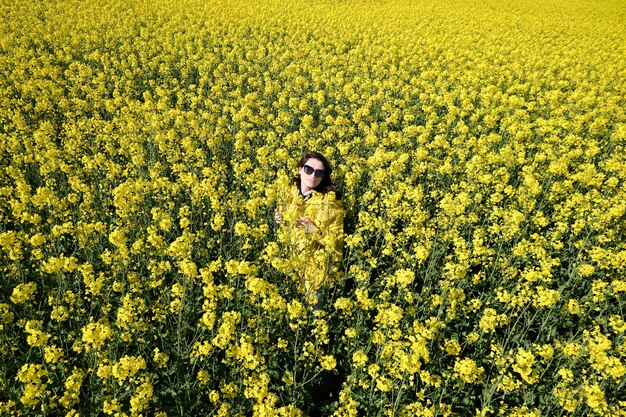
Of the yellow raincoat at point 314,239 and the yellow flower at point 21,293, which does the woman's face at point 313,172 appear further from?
the yellow flower at point 21,293

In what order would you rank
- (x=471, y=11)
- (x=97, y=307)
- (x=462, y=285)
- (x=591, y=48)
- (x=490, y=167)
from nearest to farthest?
(x=97, y=307) < (x=462, y=285) < (x=490, y=167) < (x=591, y=48) < (x=471, y=11)

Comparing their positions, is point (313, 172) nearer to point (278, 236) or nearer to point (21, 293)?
point (278, 236)

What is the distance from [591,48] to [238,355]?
68.0 ft

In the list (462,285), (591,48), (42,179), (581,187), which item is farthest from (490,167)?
(591,48)

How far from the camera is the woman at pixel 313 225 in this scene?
417cm

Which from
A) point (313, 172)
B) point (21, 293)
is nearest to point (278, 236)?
point (313, 172)

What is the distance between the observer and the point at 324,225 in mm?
4609

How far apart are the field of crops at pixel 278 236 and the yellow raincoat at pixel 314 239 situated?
220 mm

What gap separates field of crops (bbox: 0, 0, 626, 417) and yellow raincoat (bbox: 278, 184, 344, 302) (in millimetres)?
220

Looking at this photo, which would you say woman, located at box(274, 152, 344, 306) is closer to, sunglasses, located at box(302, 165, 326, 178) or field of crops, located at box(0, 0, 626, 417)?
sunglasses, located at box(302, 165, 326, 178)

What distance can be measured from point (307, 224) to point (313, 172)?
0.64 m

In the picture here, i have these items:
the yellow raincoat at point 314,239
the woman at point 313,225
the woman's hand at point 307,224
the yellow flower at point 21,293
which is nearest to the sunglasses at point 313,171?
the woman at point 313,225

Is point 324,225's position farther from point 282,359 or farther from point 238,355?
point 238,355

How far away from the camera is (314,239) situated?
4.46 m
